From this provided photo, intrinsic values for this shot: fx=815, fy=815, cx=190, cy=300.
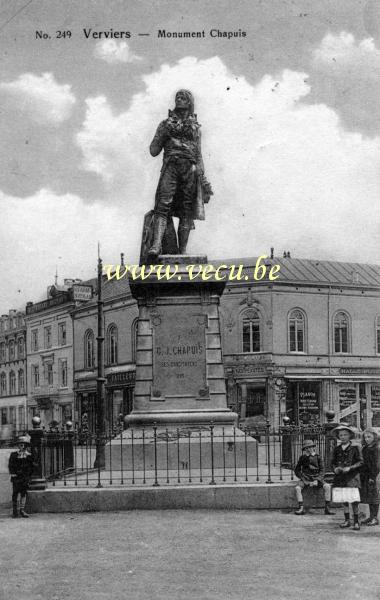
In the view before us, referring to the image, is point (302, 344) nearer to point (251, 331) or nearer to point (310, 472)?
point (251, 331)

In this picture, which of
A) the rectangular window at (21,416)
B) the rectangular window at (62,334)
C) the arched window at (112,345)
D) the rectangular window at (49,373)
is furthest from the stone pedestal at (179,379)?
the rectangular window at (21,416)

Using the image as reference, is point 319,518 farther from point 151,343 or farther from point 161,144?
point 161,144

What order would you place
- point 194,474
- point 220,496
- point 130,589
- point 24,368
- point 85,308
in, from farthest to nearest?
point 24,368 → point 85,308 → point 194,474 → point 220,496 → point 130,589

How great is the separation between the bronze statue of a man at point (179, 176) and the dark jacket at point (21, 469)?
4.20m

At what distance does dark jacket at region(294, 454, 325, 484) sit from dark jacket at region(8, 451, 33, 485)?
348 cm

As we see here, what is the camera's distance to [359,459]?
9.70 m

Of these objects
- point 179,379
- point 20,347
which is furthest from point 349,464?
point 20,347

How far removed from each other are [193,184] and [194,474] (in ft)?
16.2

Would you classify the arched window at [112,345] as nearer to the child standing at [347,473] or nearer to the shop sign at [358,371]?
the shop sign at [358,371]

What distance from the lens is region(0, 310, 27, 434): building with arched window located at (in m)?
58.0

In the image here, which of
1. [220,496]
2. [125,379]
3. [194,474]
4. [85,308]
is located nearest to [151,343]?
[194,474]

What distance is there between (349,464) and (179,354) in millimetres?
4028

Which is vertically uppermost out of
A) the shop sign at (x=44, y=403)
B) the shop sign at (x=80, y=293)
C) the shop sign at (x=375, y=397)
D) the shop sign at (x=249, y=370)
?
the shop sign at (x=80, y=293)

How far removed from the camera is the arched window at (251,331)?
41.7m
